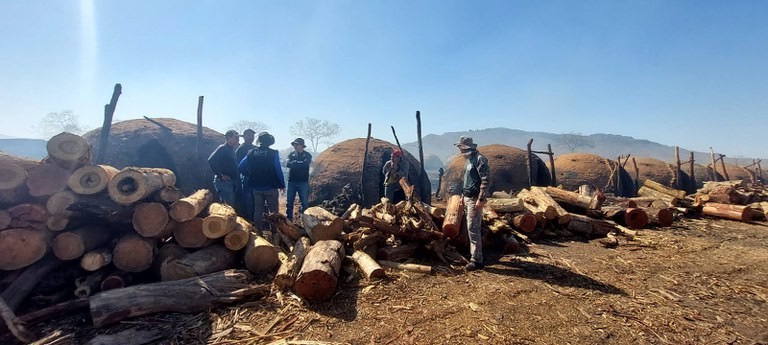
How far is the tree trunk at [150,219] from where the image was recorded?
15.4 ft

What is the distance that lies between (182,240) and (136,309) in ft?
4.34

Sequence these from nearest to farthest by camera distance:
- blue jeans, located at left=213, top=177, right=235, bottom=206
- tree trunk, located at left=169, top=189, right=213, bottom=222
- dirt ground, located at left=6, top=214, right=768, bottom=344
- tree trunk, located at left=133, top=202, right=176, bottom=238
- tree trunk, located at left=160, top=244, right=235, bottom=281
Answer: dirt ground, located at left=6, top=214, right=768, bottom=344
tree trunk, located at left=160, top=244, right=235, bottom=281
tree trunk, located at left=133, top=202, right=176, bottom=238
tree trunk, located at left=169, top=189, right=213, bottom=222
blue jeans, located at left=213, top=177, right=235, bottom=206

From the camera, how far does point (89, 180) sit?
4.56 m

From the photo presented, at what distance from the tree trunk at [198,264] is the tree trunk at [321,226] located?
4.44ft

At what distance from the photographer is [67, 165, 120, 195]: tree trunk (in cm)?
447

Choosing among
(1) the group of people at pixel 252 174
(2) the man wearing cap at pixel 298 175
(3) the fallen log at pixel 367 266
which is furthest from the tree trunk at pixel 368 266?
(2) the man wearing cap at pixel 298 175

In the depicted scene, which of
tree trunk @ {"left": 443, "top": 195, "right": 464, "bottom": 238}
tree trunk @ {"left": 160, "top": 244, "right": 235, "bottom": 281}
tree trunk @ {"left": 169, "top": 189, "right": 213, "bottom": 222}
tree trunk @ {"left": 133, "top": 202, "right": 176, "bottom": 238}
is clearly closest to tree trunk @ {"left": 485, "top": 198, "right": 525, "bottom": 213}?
tree trunk @ {"left": 443, "top": 195, "right": 464, "bottom": 238}

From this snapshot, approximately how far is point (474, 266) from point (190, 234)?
4626mm

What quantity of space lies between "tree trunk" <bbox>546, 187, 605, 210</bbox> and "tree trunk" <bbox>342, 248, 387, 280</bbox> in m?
6.46

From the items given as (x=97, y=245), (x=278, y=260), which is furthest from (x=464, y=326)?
(x=97, y=245)

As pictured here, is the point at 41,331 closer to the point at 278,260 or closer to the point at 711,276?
the point at 278,260

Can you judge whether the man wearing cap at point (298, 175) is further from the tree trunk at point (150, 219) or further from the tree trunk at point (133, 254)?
the tree trunk at point (133, 254)

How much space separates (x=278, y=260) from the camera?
5457 mm

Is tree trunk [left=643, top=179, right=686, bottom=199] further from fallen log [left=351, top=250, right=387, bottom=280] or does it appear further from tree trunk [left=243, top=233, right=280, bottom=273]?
tree trunk [left=243, top=233, right=280, bottom=273]
